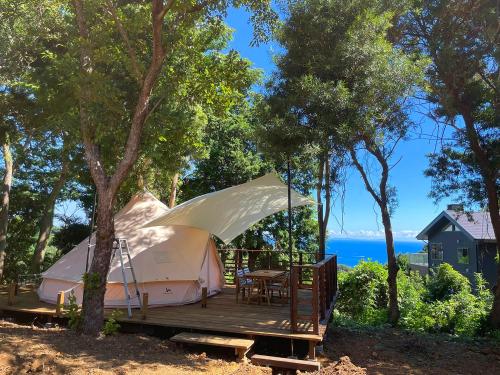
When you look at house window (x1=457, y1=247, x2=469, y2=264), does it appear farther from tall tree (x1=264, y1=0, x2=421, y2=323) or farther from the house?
tall tree (x1=264, y1=0, x2=421, y2=323)

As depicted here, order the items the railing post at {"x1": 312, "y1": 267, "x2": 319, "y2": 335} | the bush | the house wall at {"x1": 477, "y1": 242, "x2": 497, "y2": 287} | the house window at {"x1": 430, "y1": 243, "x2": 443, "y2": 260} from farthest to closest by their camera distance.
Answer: the house window at {"x1": 430, "y1": 243, "x2": 443, "y2": 260} → the house wall at {"x1": 477, "y1": 242, "x2": 497, "y2": 287} → the bush → the railing post at {"x1": 312, "y1": 267, "x2": 319, "y2": 335}

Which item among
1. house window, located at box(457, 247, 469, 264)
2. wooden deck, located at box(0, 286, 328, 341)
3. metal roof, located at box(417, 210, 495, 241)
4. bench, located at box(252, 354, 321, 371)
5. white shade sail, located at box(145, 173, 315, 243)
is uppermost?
metal roof, located at box(417, 210, 495, 241)

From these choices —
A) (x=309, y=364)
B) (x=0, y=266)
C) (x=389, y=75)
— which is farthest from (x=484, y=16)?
(x=0, y=266)

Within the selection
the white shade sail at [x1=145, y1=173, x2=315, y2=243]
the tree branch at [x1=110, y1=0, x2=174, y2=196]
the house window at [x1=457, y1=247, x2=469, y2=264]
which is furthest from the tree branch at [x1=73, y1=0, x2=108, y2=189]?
the house window at [x1=457, y1=247, x2=469, y2=264]

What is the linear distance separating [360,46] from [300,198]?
3.17 m

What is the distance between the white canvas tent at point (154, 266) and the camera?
8.02m

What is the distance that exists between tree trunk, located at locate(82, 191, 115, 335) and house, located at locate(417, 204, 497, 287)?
51.1ft

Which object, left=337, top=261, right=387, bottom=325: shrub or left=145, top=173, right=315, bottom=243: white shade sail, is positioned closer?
left=145, top=173, right=315, bottom=243: white shade sail

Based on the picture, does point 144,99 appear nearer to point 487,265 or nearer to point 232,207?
point 232,207

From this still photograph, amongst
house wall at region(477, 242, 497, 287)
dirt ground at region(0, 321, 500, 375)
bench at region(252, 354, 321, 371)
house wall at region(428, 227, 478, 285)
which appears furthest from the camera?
house wall at region(428, 227, 478, 285)

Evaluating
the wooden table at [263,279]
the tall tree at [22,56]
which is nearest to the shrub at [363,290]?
the wooden table at [263,279]

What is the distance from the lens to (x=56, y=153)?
1327cm

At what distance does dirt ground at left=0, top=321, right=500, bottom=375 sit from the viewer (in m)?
4.40

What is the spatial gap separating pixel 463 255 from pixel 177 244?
17.5 m
